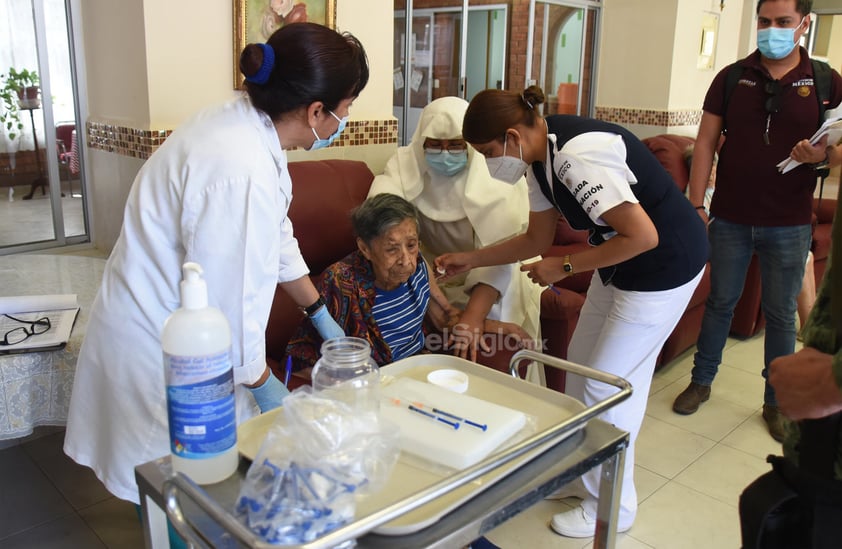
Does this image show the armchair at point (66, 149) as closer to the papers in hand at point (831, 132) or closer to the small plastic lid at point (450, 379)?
the small plastic lid at point (450, 379)

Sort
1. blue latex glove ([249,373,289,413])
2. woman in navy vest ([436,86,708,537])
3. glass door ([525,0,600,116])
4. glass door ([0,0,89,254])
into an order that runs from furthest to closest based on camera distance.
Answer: glass door ([525,0,600,116]), glass door ([0,0,89,254]), woman in navy vest ([436,86,708,537]), blue latex glove ([249,373,289,413])

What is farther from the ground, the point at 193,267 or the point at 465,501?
the point at 193,267

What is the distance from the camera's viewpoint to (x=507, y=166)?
5.84ft

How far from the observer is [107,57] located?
2.52m

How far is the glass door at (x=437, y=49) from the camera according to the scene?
4.24m

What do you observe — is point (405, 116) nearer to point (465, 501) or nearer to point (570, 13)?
point (570, 13)

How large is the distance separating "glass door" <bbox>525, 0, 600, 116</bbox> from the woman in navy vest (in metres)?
3.45

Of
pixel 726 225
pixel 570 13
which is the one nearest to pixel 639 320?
pixel 726 225

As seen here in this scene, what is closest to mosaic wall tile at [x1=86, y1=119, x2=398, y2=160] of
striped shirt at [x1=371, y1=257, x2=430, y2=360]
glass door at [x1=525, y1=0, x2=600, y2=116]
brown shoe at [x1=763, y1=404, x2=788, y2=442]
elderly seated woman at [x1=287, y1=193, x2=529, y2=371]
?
elderly seated woman at [x1=287, y1=193, x2=529, y2=371]

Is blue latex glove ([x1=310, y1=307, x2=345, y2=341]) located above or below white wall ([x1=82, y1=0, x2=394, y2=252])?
below

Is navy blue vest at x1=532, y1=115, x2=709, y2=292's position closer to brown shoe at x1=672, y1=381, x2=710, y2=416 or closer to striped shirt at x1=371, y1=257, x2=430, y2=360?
striped shirt at x1=371, y1=257, x2=430, y2=360

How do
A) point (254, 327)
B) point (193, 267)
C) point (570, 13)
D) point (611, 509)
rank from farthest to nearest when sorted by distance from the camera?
point (570, 13) → point (254, 327) → point (611, 509) → point (193, 267)

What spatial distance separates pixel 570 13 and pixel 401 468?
5084 mm

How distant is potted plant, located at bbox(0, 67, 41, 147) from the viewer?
2561 mm
